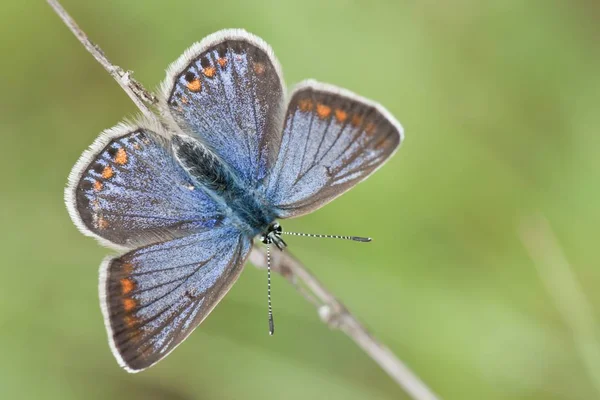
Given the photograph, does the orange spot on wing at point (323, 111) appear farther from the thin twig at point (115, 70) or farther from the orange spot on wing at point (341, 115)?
the thin twig at point (115, 70)

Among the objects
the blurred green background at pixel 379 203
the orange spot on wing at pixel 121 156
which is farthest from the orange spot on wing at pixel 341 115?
the blurred green background at pixel 379 203

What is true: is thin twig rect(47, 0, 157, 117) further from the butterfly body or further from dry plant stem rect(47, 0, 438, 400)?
the butterfly body

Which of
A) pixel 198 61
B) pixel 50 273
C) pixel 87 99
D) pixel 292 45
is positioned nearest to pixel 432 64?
pixel 292 45

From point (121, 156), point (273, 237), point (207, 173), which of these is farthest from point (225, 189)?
point (121, 156)

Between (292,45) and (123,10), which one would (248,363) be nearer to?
(292,45)

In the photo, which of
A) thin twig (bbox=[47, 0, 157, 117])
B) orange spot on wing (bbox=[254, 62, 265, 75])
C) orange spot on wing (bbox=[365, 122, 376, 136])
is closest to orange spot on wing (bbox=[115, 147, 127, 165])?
thin twig (bbox=[47, 0, 157, 117])
